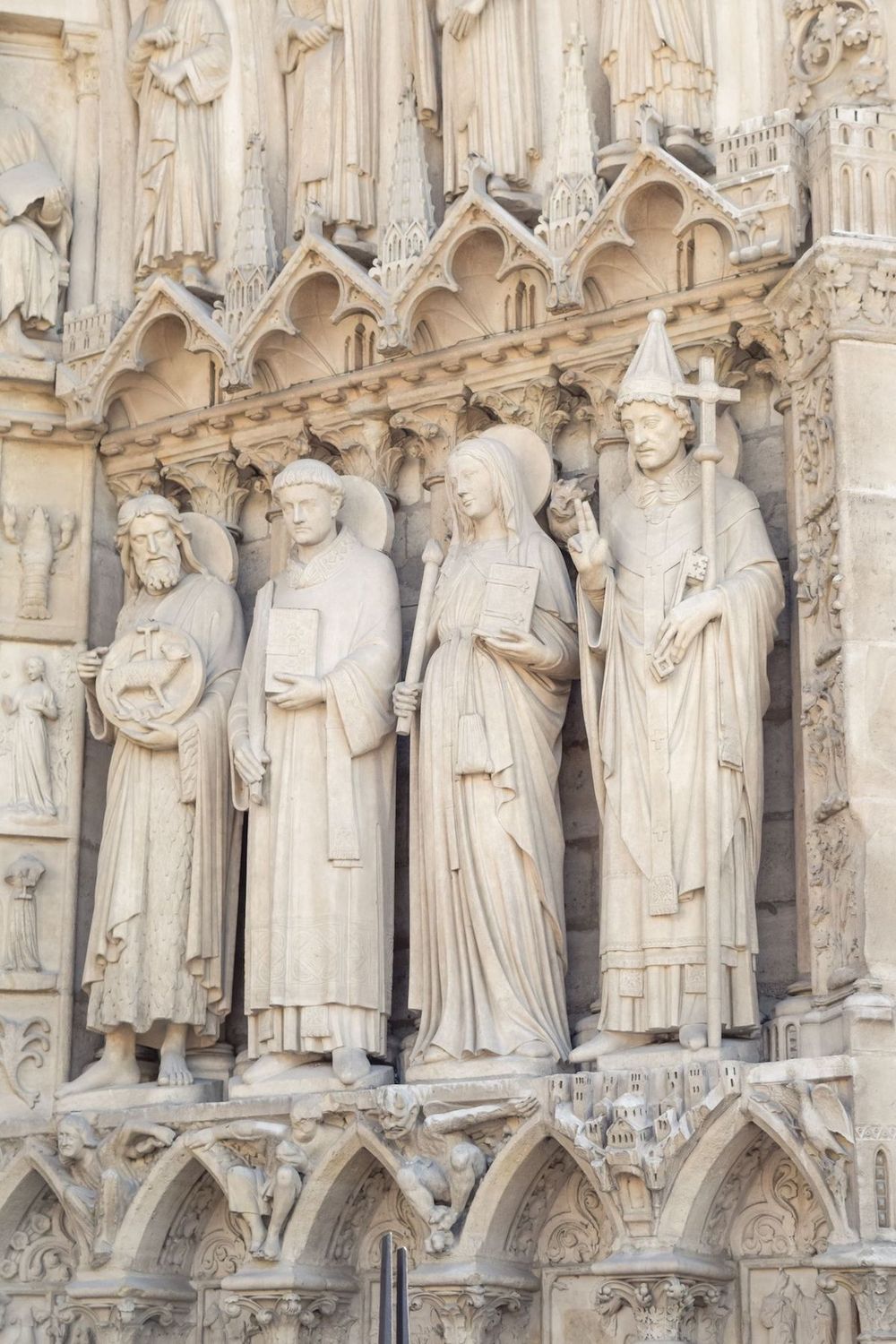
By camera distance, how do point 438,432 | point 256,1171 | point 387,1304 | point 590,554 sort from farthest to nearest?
1. point 438,432
2. point 256,1171
3. point 590,554
4. point 387,1304

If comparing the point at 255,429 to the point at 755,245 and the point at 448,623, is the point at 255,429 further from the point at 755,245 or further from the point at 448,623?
the point at 755,245

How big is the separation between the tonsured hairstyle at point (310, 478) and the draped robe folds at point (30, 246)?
5.53 ft

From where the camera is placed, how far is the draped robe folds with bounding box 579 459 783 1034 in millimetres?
9367

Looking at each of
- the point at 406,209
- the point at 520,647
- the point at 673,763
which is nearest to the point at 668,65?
the point at 406,209

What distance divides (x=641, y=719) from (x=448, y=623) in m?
0.99

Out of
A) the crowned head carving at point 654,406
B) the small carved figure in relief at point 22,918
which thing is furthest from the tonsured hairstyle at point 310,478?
the small carved figure in relief at point 22,918

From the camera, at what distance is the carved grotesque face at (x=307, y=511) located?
35.0 feet

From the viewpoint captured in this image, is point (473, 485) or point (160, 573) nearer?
point (473, 485)

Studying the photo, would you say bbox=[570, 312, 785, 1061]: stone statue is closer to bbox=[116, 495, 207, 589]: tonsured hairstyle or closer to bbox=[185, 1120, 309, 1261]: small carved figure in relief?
bbox=[185, 1120, 309, 1261]: small carved figure in relief

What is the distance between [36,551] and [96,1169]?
109 inches

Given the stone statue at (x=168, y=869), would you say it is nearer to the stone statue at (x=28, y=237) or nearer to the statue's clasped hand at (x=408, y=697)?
the statue's clasped hand at (x=408, y=697)

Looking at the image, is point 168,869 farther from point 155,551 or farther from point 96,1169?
point 155,551

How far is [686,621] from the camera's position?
31.3ft

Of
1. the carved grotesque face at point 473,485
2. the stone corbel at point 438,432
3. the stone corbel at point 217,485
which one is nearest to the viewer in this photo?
the carved grotesque face at point 473,485
